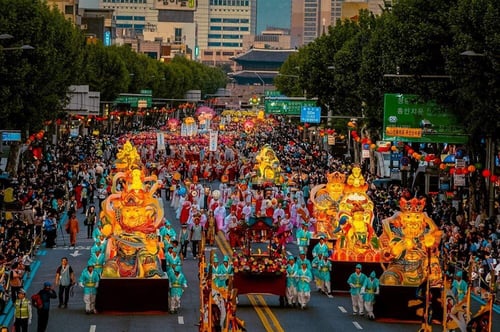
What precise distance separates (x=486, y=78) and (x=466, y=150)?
1078 cm

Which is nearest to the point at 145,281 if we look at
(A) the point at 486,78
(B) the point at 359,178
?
(B) the point at 359,178

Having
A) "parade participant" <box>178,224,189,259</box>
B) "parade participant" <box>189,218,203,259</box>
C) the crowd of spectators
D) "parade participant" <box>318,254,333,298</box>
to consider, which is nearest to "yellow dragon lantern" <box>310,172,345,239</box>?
the crowd of spectators

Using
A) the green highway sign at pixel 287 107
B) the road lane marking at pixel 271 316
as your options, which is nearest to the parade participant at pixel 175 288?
the road lane marking at pixel 271 316

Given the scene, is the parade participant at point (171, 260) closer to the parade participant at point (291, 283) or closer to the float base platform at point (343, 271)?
the parade participant at point (291, 283)

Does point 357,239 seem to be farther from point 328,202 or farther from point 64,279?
point 64,279

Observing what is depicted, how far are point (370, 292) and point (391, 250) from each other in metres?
1.37

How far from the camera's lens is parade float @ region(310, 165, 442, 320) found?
1331 inches

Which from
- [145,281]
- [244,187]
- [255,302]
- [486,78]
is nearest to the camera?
[145,281]

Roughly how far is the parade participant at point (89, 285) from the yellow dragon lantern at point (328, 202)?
10765 millimetres

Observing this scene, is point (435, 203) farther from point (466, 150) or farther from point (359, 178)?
A: point (359, 178)

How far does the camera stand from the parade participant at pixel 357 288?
113 feet

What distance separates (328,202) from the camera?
148 feet

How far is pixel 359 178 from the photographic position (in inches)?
1658

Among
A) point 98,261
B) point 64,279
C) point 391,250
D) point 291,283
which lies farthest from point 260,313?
point 64,279
